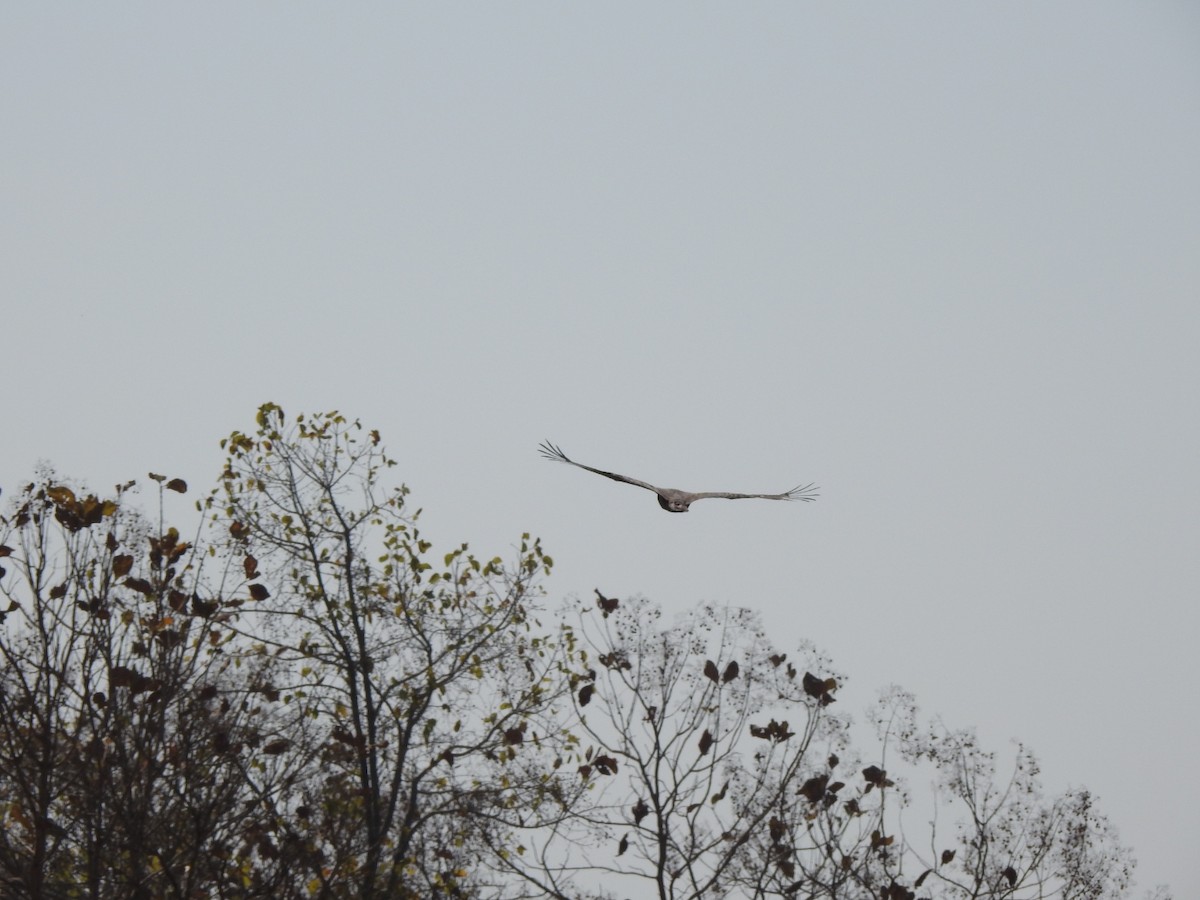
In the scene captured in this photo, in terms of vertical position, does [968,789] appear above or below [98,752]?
above

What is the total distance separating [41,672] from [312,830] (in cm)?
394

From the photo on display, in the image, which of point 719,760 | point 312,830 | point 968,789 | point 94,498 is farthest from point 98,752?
point 968,789

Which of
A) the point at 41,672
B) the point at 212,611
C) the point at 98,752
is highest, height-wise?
the point at 212,611

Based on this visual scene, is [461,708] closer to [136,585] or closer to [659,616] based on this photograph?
[659,616]

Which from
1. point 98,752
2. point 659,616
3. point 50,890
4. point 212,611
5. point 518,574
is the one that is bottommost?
point 50,890

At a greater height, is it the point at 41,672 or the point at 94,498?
the point at 94,498

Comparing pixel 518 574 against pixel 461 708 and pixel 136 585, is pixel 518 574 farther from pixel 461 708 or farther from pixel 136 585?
pixel 136 585

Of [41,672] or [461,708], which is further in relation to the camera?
[461,708]

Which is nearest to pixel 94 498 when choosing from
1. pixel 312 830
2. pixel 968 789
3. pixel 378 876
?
pixel 312 830

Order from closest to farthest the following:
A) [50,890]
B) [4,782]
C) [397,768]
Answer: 1. [50,890]
2. [4,782]
3. [397,768]

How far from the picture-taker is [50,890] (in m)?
9.10

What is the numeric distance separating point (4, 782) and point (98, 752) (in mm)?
2776

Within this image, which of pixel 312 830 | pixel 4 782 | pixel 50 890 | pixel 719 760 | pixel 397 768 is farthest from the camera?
pixel 397 768

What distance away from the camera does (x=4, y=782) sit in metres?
10.6
